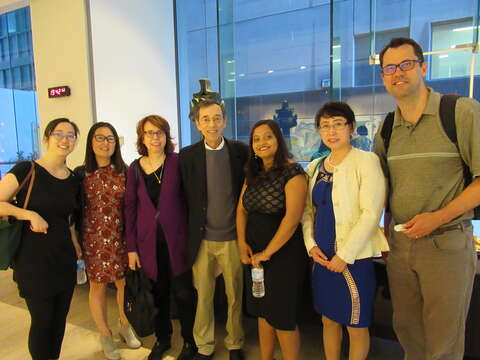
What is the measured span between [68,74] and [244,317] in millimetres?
3463

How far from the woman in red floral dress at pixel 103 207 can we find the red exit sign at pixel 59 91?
Result: 2.29 meters

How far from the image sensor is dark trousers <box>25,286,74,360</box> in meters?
1.92

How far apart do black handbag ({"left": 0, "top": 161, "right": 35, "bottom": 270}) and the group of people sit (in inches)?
1.3

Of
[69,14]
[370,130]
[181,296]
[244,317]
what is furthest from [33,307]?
[370,130]

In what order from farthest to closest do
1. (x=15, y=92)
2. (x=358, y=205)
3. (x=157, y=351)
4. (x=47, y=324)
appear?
(x=15, y=92), (x=157, y=351), (x=47, y=324), (x=358, y=205)

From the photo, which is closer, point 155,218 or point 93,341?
point 155,218

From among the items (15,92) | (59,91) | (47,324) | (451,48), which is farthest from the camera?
(15,92)

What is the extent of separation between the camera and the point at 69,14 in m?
3.96

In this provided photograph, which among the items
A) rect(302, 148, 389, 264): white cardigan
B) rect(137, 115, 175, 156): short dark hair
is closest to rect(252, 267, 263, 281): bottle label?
rect(302, 148, 389, 264): white cardigan

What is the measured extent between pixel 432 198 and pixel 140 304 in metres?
1.78

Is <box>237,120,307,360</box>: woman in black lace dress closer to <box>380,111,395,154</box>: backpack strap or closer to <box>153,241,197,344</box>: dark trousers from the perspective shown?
<box>380,111,395,154</box>: backpack strap

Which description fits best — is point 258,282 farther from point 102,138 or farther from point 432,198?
point 102,138

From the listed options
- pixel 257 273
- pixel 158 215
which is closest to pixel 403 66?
pixel 257 273

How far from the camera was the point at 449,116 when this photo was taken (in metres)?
1.43
